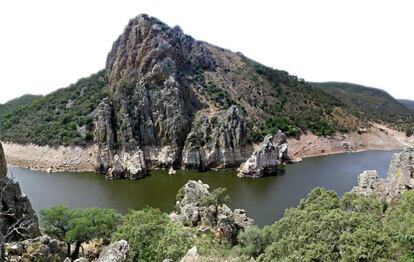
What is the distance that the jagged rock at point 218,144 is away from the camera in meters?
82.8

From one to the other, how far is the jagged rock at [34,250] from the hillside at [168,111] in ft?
170

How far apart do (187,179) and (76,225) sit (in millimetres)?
40354

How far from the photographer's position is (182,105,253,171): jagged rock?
82819mm

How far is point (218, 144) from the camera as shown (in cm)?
8444

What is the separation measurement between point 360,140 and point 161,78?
55576 millimetres

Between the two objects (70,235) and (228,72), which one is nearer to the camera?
(70,235)

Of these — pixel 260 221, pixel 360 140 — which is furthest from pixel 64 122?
pixel 360 140

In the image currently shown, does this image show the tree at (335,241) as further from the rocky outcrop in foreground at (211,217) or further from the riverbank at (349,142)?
the riverbank at (349,142)

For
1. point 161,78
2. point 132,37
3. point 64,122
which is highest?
point 132,37

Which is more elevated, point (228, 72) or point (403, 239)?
point (228, 72)

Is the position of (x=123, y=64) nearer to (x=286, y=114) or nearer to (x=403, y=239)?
(x=286, y=114)

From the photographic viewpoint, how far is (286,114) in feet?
373

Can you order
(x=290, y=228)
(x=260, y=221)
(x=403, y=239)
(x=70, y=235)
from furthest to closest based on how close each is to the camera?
1. (x=260, y=221)
2. (x=70, y=235)
3. (x=290, y=228)
4. (x=403, y=239)

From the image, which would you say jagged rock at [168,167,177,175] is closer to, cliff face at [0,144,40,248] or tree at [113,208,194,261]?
tree at [113,208,194,261]
